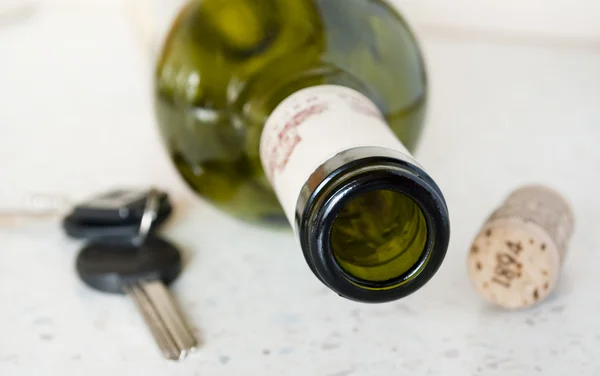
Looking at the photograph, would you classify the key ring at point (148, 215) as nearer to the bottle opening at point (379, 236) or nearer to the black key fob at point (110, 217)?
the black key fob at point (110, 217)

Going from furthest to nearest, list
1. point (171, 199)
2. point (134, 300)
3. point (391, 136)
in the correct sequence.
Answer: point (171, 199) → point (134, 300) → point (391, 136)

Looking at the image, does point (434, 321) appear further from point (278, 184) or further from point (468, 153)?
point (468, 153)

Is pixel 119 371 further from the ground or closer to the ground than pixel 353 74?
closer to the ground

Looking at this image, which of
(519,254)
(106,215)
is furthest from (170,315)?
(519,254)

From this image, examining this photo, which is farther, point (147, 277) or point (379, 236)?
point (147, 277)

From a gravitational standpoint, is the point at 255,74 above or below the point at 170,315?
above

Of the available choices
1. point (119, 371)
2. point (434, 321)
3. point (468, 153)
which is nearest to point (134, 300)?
point (119, 371)

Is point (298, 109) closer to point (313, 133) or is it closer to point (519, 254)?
point (313, 133)
